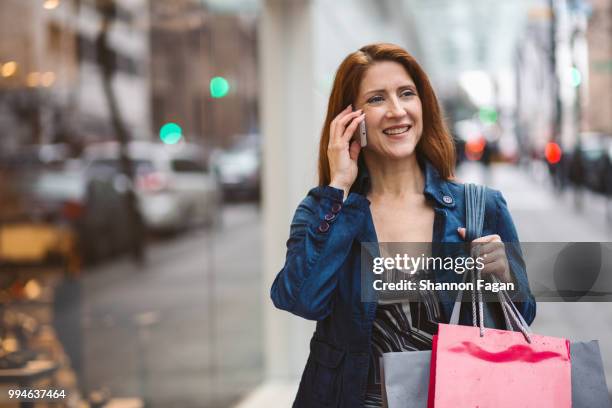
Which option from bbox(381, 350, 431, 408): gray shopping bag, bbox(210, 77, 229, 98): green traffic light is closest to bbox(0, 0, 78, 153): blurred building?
bbox(210, 77, 229, 98): green traffic light

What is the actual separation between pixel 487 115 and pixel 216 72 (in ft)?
58.9

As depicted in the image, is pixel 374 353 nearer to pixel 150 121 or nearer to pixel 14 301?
pixel 14 301

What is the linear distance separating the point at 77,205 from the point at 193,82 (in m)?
5.52

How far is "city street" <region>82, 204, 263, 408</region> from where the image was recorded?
6.08 meters

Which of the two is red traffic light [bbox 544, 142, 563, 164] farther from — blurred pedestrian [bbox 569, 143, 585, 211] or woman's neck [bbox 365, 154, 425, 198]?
woman's neck [bbox 365, 154, 425, 198]

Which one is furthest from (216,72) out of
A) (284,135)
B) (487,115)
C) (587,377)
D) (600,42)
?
(487,115)

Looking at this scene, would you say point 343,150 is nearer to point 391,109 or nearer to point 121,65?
point 391,109

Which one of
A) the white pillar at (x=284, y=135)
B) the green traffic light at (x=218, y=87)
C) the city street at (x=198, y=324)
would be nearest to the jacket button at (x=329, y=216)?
the city street at (x=198, y=324)

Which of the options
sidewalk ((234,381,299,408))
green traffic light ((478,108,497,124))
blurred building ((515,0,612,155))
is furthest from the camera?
green traffic light ((478,108,497,124))

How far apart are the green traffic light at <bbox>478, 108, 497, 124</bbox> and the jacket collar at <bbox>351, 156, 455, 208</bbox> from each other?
21421 millimetres

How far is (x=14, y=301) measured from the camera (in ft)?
30.8

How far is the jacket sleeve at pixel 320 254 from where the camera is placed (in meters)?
1.99

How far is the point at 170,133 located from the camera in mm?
11289

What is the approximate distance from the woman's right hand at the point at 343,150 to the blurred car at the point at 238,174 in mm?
5064
